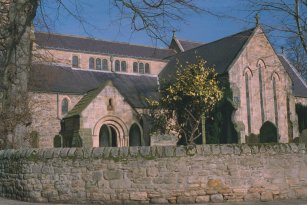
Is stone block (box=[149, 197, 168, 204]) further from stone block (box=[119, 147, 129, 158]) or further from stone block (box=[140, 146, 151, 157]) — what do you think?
stone block (box=[119, 147, 129, 158])

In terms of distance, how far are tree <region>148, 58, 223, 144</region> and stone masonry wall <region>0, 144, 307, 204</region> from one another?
1714 cm

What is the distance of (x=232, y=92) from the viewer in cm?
3397

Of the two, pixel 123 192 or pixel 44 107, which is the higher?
pixel 44 107

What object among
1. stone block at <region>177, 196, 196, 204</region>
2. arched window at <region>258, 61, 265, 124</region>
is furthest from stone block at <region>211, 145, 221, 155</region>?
arched window at <region>258, 61, 265, 124</region>

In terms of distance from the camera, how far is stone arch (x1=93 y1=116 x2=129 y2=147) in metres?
27.5

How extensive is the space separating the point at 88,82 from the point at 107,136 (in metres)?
8.17

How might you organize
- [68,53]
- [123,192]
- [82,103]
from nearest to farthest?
1. [123,192]
2. [82,103]
3. [68,53]

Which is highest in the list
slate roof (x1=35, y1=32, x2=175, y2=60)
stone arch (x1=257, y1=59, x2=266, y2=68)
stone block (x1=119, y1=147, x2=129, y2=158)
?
slate roof (x1=35, y1=32, x2=175, y2=60)

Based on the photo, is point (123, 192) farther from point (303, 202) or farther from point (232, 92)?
point (232, 92)

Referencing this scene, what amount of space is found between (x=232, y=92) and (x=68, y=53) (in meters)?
18.3

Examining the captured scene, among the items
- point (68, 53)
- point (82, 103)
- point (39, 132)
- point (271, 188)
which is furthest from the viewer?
point (68, 53)

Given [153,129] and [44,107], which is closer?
[153,129]

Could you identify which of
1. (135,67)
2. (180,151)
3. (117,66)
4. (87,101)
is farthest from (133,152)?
(135,67)

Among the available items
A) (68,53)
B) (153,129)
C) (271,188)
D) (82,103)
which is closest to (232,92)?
(153,129)
